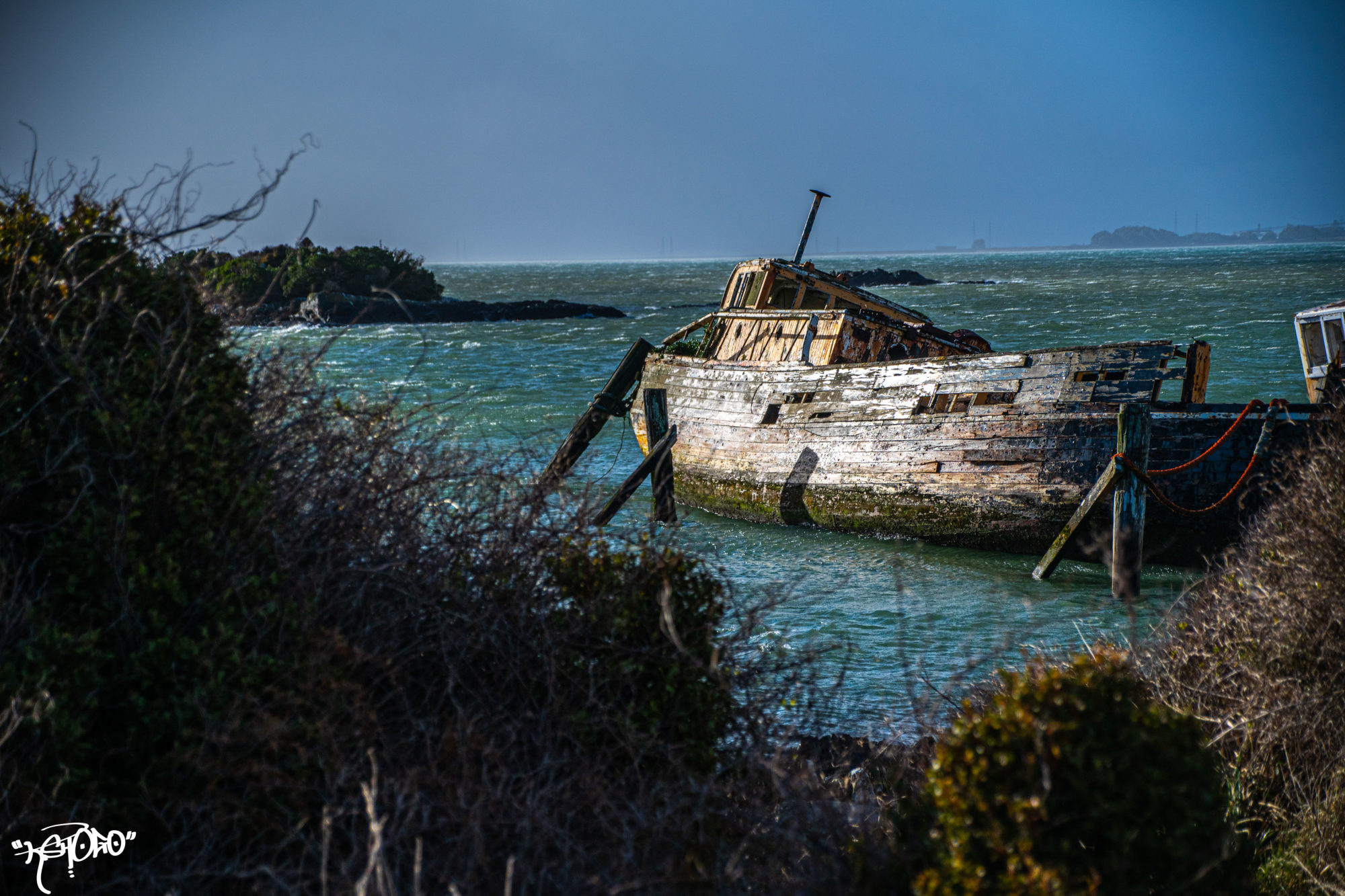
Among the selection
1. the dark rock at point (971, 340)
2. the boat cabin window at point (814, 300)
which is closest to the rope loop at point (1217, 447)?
the dark rock at point (971, 340)

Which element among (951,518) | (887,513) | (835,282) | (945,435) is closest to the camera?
(945,435)

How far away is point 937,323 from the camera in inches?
2263

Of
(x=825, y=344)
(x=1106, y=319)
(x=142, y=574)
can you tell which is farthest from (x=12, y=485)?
(x=1106, y=319)

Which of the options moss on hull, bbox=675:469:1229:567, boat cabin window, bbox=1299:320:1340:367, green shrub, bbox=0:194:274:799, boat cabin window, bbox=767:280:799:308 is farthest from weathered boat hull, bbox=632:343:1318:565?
green shrub, bbox=0:194:274:799

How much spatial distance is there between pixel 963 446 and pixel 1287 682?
7718 mm

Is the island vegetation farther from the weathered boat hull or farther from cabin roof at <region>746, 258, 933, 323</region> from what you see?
cabin roof at <region>746, 258, 933, 323</region>

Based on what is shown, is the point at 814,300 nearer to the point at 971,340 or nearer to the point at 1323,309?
the point at 971,340

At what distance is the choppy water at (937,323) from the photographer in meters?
10.2

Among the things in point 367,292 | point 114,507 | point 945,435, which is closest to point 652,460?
point 945,435

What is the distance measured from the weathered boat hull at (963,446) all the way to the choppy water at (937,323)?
0.53m

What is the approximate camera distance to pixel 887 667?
9.66 metres

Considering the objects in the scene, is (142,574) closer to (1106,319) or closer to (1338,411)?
(1338,411)

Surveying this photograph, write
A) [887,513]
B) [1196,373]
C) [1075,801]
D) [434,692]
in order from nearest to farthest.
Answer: [1075,801] → [434,692] → [1196,373] → [887,513]

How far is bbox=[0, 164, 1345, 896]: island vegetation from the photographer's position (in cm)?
355
